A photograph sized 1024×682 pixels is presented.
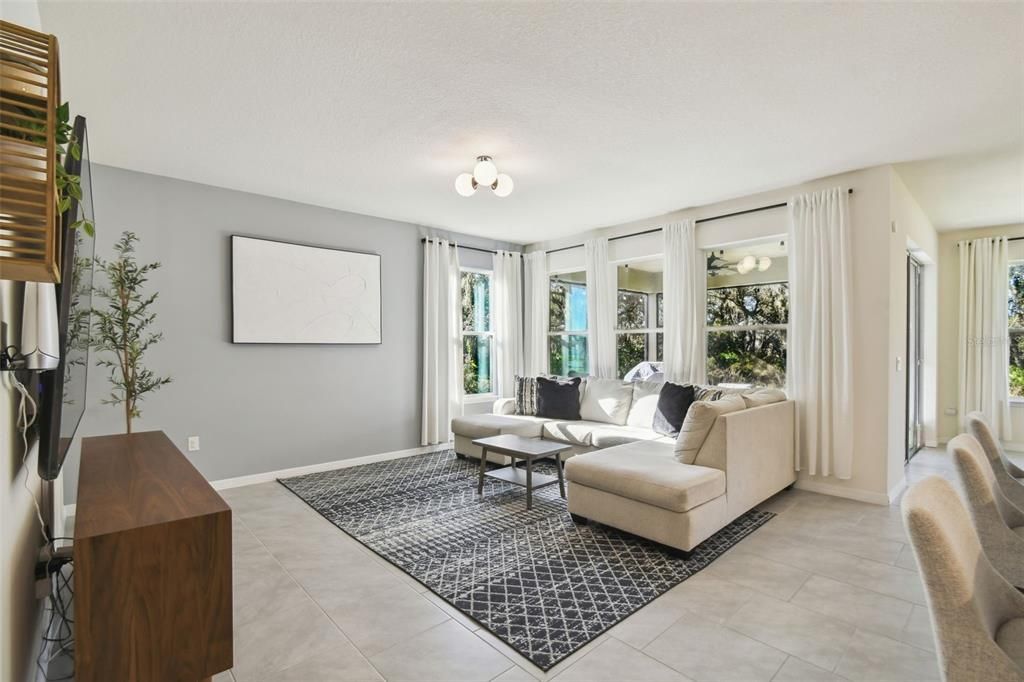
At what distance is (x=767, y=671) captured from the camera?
1.84m

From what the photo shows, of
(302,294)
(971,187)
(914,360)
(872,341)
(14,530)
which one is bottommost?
(14,530)

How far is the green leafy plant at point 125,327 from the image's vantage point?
10.8 ft

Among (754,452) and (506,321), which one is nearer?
(754,452)

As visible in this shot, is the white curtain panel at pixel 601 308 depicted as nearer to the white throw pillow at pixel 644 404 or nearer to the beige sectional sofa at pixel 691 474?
the white throw pillow at pixel 644 404

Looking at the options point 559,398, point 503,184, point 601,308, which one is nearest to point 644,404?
point 559,398

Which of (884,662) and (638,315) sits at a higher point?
(638,315)

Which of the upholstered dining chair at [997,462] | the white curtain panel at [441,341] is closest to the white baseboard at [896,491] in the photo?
the upholstered dining chair at [997,462]

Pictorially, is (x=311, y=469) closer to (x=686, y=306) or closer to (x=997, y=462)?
(x=686, y=306)

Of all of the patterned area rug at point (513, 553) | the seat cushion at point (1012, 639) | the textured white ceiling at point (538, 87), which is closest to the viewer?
the seat cushion at point (1012, 639)

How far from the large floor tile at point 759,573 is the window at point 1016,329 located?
5117 millimetres

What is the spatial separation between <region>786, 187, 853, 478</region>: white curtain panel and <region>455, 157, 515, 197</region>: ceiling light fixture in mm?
2469

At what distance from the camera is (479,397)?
6195 mm

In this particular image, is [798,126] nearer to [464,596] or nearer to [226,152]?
[464,596]

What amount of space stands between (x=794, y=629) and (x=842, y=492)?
7.47ft
